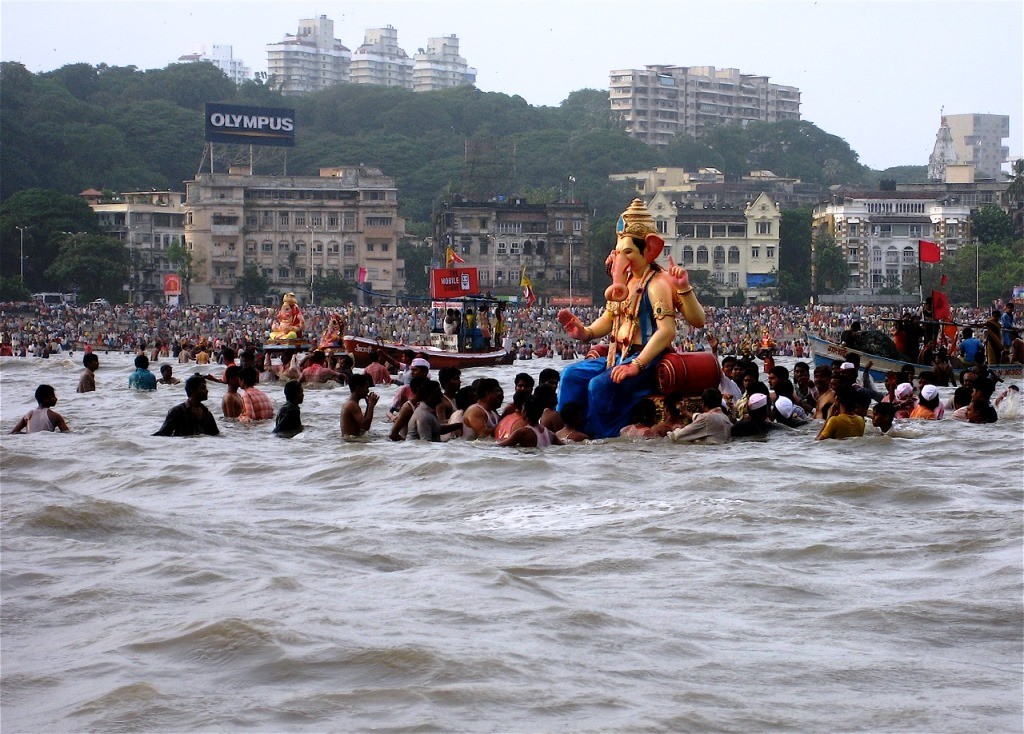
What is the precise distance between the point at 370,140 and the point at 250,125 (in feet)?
141

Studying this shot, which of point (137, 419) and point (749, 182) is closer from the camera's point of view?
point (137, 419)

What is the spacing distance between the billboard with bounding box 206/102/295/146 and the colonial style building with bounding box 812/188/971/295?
42575 millimetres

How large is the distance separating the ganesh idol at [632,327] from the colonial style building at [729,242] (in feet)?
325

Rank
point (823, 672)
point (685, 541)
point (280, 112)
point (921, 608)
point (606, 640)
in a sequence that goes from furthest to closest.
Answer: point (280, 112)
point (685, 541)
point (921, 608)
point (606, 640)
point (823, 672)

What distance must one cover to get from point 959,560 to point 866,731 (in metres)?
3.28

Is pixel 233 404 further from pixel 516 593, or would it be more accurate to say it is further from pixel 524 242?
pixel 524 242

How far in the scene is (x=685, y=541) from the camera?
9.34 meters

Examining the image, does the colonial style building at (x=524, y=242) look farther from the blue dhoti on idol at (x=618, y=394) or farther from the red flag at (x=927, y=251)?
the blue dhoti on idol at (x=618, y=394)

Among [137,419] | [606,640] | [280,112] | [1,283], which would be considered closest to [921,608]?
[606,640]

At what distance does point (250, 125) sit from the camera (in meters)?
110

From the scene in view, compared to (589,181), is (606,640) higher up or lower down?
lower down

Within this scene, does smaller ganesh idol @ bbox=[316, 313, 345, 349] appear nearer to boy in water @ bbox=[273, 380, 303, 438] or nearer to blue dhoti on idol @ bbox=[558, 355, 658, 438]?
boy in water @ bbox=[273, 380, 303, 438]

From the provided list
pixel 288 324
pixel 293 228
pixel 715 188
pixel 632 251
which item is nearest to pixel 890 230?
pixel 715 188

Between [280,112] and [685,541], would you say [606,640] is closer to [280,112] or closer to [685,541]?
[685,541]
